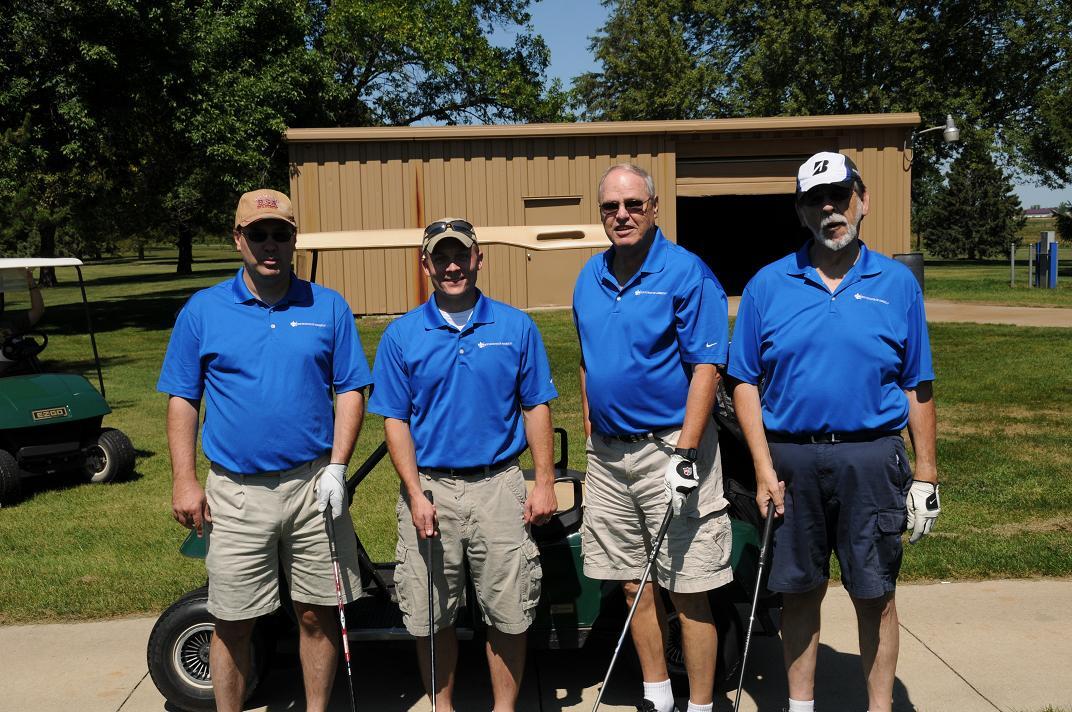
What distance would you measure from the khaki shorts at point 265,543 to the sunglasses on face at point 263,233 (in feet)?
2.44

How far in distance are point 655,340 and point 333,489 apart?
1.14 m

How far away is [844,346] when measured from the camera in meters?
3.22

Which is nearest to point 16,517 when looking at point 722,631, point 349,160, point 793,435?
point 722,631

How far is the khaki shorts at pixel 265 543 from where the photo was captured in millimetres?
3393

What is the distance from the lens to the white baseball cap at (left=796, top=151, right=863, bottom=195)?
3.22 m

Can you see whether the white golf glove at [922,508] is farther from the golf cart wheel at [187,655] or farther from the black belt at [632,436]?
the golf cart wheel at [187,655]

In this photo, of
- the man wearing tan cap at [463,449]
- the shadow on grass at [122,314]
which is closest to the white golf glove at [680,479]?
the man wearing tan cap at [463,449]

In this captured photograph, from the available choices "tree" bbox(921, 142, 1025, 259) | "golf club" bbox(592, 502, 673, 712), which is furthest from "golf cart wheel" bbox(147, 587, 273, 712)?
"tree" bbox(921, 142, 1025, 259)

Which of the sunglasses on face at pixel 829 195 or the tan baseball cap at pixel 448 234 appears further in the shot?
the tan baseball cap at pixel 448 234

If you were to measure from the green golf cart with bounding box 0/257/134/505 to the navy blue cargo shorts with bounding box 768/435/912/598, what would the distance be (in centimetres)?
594

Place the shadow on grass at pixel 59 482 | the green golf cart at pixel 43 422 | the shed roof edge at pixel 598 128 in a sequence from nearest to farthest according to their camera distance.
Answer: the green golf cart at pixel 43 422
the shadow on grass at pixel 59 482
the shed roof edge at pixel 598 128

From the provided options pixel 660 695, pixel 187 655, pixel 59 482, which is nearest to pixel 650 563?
pixel 660 695

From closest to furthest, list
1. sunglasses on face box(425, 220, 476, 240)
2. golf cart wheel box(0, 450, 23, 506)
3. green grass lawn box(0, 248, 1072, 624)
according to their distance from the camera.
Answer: sunglasses on face box(425, 220, 476, 240)
green grass lawn box(0, 248, 1072, 624)
golf cart wheel box(0, 450, 23, 506)

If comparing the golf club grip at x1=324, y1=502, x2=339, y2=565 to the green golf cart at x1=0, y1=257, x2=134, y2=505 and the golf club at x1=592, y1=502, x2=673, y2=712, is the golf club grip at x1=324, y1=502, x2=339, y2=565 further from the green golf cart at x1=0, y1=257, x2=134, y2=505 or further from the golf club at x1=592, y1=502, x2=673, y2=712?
the green golf cart at x1=0, y1=257, x2=134, y2=505
